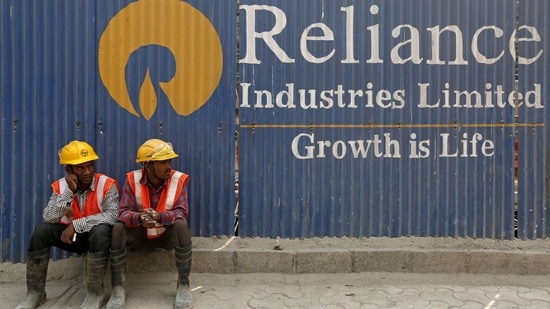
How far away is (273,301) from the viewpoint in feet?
14.3

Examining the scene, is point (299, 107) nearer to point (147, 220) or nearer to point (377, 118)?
point (377, 118)

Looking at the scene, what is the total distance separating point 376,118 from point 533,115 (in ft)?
5.35

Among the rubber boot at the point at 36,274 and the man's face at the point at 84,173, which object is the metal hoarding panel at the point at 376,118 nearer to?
the man's face at the point at 84,173

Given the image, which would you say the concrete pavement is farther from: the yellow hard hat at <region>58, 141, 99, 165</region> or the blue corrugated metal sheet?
the yellow hard hat at <region>58, 141, 99, 165</region>

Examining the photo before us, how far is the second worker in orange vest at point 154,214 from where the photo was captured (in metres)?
4.21

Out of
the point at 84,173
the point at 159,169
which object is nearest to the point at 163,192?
the point at 159,169

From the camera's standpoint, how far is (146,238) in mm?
4762

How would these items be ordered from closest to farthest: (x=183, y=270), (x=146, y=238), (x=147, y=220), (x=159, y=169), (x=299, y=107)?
(x=147, y=220) < (x=183, y=270) < (x=159, y=169) < (x=146, y=238) < (x=299, y=107)

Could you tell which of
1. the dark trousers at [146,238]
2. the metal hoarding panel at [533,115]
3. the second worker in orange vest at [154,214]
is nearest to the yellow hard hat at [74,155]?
the second worker in orange vest at [154,214]

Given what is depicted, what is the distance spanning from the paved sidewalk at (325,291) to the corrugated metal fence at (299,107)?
0.46m

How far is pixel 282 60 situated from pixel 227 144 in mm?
1014

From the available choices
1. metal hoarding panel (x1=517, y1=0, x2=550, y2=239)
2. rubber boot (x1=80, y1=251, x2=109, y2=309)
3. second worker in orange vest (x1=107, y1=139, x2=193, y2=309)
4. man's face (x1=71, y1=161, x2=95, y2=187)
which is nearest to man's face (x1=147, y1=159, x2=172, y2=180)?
second worker in orange vest (x1=107, y1=139, x2=193, y2=309)

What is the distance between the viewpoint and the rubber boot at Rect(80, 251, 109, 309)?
163 inches

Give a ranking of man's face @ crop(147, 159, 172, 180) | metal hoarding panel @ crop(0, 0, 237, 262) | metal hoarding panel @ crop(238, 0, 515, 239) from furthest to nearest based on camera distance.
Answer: metal hoarding panel @ crop(238, 0, 515, 239)
metal hoarding panel @ crop(0, 0, 237, 262)
man's face @ crop(147, 159, 172, 180)
